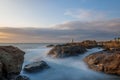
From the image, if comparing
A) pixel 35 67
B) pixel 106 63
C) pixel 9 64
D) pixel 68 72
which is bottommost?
pixel 68 72

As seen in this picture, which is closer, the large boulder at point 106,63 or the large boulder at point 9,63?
the large boulder at point 9,63

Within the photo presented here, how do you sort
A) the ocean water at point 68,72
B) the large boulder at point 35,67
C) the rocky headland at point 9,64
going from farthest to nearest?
the large boulder at point 35,67
the ocean water at point 68,72
the rocky headland at point 9,64

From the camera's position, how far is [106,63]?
25.8 meters

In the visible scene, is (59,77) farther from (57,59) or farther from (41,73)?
(57,59)

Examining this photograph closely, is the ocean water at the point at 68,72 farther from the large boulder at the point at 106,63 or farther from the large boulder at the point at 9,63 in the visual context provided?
the large boulder at the point at 9,63

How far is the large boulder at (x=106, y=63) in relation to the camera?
25000mm

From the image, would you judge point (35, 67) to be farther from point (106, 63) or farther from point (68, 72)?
point (106, 63)

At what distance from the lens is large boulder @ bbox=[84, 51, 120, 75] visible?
25.0 metres

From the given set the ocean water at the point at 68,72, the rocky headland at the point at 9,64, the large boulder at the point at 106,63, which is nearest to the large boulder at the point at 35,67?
the ocean water at the point at 68,72

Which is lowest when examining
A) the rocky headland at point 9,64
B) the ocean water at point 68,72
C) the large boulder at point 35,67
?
the ocean water at point 68,72

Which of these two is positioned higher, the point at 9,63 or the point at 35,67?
the point at 9,63

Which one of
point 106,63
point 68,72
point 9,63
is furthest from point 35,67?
point 9,63

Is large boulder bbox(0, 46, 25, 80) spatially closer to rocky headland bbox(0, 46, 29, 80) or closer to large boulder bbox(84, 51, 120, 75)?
rocky headland bbox(0, 46, 29, 80)

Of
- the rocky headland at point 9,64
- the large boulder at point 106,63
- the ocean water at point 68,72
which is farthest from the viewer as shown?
the large boulder at point 106,63
